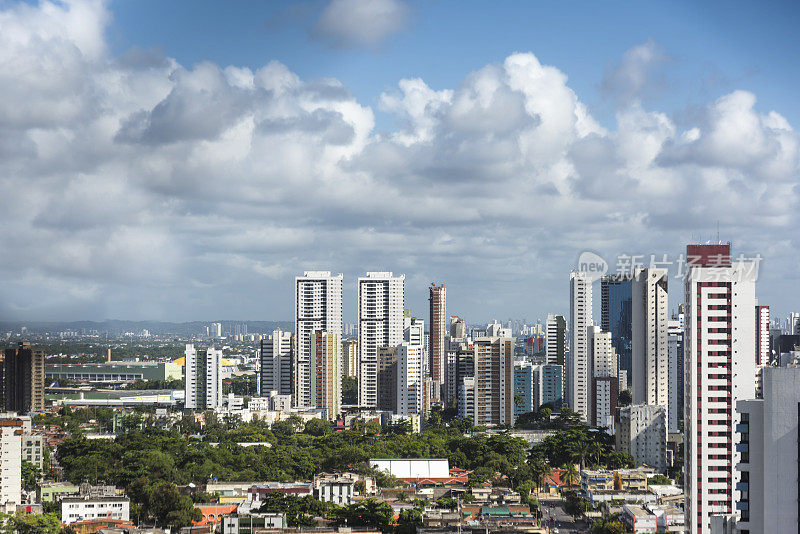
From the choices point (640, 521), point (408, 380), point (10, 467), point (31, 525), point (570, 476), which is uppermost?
point (408, 380)

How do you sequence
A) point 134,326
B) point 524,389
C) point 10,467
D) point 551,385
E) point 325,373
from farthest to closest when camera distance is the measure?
point 134,326
point 551,385
point 524,389
point 325,373
point 10,467

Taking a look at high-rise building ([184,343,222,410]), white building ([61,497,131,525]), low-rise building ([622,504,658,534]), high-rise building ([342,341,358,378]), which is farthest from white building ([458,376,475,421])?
white building ([61,497,131,525])

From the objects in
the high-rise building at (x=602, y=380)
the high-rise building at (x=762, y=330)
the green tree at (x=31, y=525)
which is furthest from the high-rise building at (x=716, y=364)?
the high-rise building at (x=602, y=380)

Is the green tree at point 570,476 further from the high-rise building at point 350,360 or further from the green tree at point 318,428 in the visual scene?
the high-rise building at point 350,360

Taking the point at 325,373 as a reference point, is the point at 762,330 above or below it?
above

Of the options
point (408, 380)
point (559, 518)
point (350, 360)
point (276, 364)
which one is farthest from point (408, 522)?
point (350, 360)

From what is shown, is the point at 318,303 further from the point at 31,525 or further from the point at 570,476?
the point at 31,525
